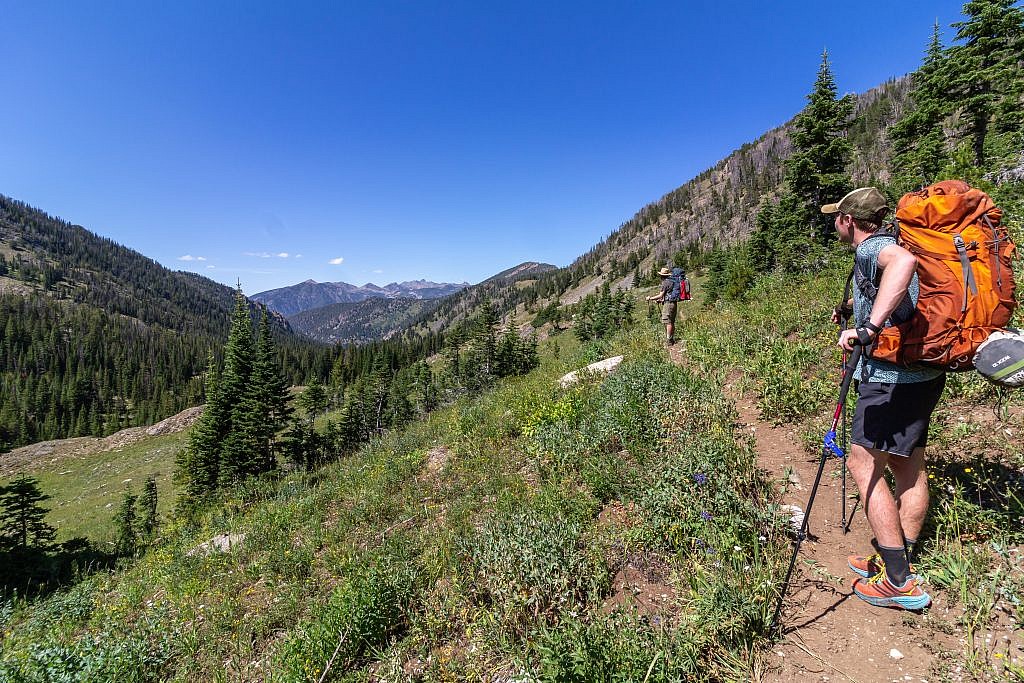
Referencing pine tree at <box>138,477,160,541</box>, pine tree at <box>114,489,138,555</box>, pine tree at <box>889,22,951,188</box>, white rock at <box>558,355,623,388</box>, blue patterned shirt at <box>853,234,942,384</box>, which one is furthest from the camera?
pine tree at <box>138,477,160,541</box>

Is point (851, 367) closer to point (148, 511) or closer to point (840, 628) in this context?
point (840, 628)

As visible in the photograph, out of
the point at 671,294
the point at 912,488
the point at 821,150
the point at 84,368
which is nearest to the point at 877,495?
the point at 912,488

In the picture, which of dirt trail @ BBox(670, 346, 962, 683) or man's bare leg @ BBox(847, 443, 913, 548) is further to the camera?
man's bare leg @ BBox(847, 443, 913, 548)

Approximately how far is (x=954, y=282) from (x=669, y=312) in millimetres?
8508

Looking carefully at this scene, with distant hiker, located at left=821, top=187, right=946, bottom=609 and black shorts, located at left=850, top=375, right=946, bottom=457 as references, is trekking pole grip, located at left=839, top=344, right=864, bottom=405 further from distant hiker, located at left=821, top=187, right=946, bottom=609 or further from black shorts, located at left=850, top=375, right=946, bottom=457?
black shorts, located at left=850, top=375, right=946, bottom=457

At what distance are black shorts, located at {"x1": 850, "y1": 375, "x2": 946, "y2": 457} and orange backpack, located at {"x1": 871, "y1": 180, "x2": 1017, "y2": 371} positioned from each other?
0.23m

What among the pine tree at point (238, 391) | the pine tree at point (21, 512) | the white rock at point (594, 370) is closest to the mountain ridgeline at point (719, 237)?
the white rock at point (594, 370)

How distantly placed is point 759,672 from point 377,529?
527 centimetres

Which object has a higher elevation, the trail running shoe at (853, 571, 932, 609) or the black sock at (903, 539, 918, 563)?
the black sock at (903, 539, 918, 563)

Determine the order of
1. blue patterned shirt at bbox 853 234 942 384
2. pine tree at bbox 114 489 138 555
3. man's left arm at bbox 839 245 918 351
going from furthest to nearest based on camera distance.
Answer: pine tree at bbox 114 489 138 555
blue patterned shirt at bbox 853 234 942 384
man's left arm at bbox 839 245 918 351

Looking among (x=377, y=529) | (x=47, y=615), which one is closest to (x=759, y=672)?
(x=377, y=529)

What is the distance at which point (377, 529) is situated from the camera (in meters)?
6.13

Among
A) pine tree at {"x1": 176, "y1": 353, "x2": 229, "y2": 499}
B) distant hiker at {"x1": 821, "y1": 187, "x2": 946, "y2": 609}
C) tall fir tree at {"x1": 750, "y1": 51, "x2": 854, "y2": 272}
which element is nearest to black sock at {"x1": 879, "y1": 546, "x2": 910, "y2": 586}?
distant hiker at {"x1": 821, "y1": 187, "x2": 946, "y2": 609}

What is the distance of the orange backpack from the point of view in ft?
8.27
